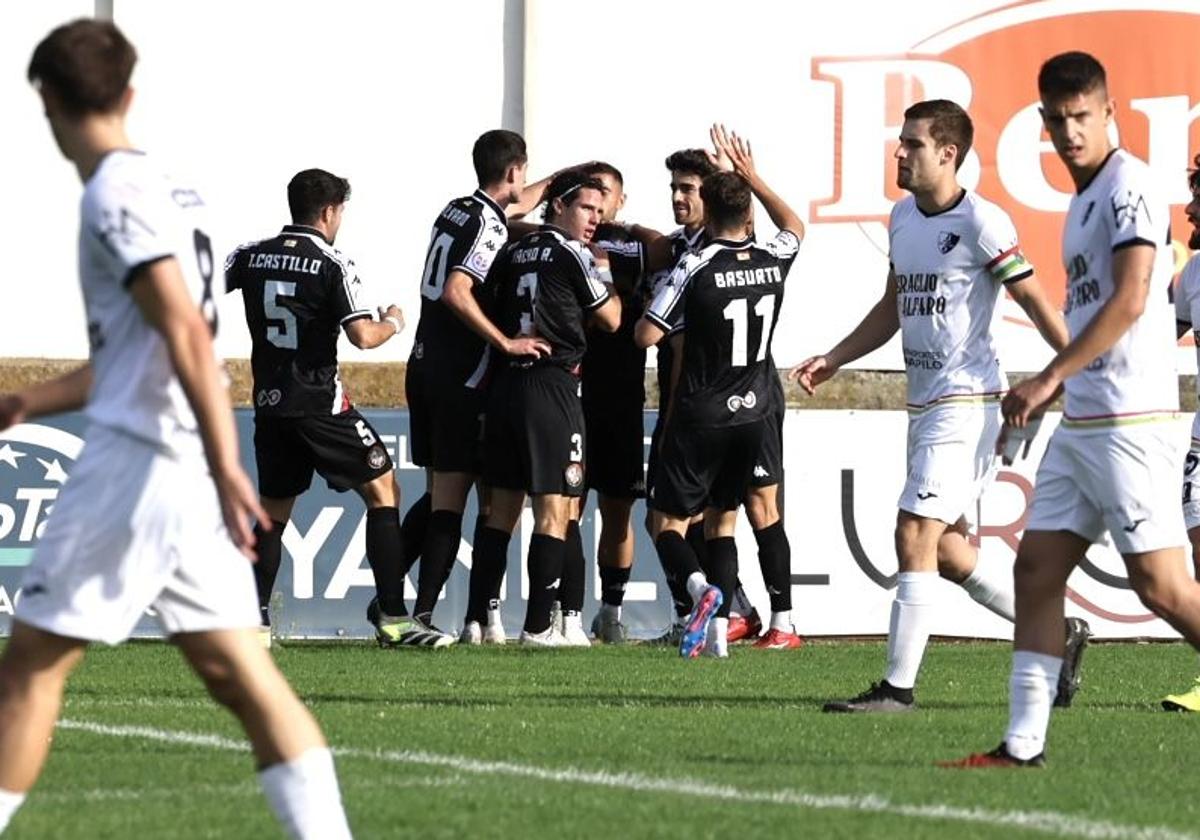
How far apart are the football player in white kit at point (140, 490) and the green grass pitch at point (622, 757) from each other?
974 millimetres

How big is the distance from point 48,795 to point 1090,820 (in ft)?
9.08

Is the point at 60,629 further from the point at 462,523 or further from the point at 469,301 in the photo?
the point at 462,523

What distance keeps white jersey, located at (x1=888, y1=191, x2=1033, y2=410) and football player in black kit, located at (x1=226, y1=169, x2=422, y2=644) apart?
368 centimetres

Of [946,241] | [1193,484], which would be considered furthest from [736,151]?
[946,241]

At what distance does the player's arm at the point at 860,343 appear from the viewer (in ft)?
30.6

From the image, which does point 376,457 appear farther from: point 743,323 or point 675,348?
point 743,323

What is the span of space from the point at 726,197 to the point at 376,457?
2124 millimetres

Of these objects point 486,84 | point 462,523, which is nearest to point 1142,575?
point 462,523

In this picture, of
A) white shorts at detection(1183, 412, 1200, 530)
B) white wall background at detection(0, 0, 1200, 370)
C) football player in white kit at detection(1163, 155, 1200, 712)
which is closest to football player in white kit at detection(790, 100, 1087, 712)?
football player in white kit at detection(1163, 155, 1200, 712)

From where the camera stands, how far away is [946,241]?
9023 mm

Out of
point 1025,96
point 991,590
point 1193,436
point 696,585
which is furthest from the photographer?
point 1025,96

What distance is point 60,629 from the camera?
5.03m

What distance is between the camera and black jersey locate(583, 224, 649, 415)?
13.2m

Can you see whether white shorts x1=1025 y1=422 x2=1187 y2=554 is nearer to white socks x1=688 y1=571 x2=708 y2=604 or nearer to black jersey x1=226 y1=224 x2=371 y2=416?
white socks x1=688 y1=571 x2=708 y2=604
